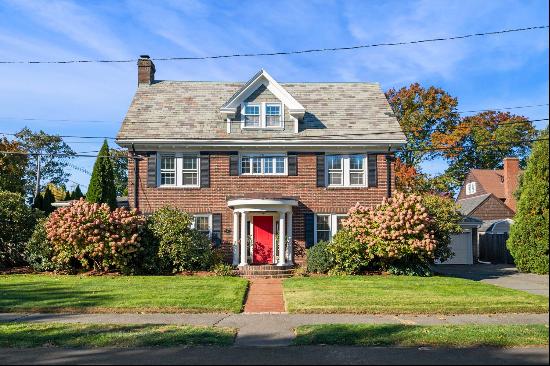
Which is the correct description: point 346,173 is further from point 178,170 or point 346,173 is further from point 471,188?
point 471,188

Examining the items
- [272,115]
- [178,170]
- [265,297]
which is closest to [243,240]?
[178,170]

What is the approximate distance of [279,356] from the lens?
323 inches

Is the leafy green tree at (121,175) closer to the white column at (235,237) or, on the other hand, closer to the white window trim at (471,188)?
the white window trim at (471,188)

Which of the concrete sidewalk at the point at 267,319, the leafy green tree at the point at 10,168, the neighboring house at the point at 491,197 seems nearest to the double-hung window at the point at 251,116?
the concrete sidewalk at the point at 267,319

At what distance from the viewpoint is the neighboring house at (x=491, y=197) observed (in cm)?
3431

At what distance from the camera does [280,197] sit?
869 inches

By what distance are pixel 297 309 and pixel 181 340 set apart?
3.98m

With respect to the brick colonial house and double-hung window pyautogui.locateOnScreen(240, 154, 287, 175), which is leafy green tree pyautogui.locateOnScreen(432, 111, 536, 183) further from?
double-hung window pyautogui.locateOnScreen(240, 154, 287, 175)

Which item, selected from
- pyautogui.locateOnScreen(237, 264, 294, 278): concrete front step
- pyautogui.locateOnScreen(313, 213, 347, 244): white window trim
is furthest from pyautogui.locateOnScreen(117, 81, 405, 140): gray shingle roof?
pyautogui.locateOnScreen(237, 264, 294, 278): concrete front step

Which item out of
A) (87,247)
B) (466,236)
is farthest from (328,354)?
(466,236)

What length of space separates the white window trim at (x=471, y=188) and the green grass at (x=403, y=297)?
2736 centimetres

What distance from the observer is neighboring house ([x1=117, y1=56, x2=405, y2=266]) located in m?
22.2

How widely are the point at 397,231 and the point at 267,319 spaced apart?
355 inches

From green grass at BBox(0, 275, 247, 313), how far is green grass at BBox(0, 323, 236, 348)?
2.09 meters
